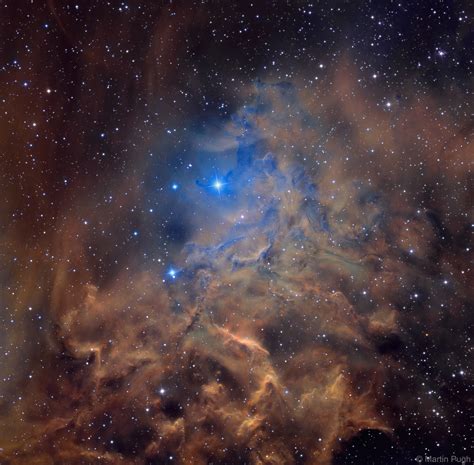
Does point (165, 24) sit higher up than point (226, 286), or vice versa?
point (165, 24)

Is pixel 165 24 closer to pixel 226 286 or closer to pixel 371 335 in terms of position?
pixel 226 286

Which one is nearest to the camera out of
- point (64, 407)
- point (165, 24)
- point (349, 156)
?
→ point (165, 24)

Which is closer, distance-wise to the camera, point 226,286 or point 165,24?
point 165,24

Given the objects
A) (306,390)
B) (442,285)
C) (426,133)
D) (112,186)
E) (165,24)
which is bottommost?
(306,390)

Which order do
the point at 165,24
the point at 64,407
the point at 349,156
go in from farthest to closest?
the point at 64,407
the point at 349,156
the point at 165,24

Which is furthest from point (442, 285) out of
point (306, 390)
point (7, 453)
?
point (7, 453)

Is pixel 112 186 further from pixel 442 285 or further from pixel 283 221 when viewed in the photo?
pixel 442 285
